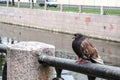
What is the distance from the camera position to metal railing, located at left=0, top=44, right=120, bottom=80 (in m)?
3.30

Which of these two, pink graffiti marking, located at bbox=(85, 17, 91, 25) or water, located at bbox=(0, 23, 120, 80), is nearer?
water, located at bbox=(0, 23, 120, 80)

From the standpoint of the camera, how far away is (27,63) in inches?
165

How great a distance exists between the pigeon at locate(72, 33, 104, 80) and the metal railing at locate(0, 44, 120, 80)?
0.06m

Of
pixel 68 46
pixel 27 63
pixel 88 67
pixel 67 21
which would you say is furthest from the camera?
pixel 67 21

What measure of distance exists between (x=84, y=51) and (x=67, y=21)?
3466cm

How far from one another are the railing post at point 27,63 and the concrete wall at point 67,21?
2734 centimetres

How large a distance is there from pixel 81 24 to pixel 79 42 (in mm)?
32448

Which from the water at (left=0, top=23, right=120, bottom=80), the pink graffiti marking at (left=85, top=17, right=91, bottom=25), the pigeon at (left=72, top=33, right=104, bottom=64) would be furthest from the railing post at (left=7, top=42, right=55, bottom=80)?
the pink graffiti marking at (left=85, top=17, right=91, bottom=25)

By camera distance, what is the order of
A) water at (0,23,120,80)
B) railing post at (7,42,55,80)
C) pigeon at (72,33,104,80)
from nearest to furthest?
pigeon at (72,33,104,80)
railing post at (7,42,55,80)
water at (0,23,120,80)

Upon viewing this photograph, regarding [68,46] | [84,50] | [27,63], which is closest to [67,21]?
[68,46]

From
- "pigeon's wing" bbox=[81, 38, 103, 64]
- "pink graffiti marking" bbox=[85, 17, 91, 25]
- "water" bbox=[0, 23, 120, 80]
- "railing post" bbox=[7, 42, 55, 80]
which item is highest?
"pigeon's wing" bbox=[81, 38, 103, 64]

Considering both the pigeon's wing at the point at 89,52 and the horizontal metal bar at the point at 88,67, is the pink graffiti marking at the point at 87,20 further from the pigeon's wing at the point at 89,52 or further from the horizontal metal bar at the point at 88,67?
the pigeon's wing at the point at 89,52

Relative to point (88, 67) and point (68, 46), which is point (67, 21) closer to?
point (68, 46)

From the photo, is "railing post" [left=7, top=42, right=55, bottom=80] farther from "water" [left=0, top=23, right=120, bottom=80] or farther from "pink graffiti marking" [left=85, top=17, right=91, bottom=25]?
"pink graffiti marking" [left=85, top=17, right=91, bottom=25]
